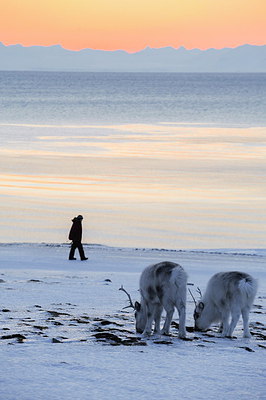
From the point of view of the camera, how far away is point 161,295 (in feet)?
42.2

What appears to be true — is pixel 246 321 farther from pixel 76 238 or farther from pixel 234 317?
pixel 76 238

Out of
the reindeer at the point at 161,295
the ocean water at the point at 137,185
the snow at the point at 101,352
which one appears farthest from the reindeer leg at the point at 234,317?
the ocean water at the point at 137,185

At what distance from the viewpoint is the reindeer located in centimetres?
1266

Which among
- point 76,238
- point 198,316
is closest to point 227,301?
point 198,316

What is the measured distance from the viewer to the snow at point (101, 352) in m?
9.80

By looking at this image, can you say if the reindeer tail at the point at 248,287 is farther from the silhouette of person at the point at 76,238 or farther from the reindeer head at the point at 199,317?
the silhouette of person at the point at 76,238

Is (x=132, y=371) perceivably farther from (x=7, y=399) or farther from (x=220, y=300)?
(x=220, y=300)

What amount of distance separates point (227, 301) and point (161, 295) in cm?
114

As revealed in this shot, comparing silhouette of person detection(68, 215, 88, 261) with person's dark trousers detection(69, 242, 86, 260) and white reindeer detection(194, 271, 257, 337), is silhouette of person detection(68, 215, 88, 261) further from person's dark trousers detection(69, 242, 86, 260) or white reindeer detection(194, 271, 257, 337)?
white reindeer detection(194, 271, 257, 337)

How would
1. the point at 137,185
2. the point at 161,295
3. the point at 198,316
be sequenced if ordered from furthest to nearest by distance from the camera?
the point at 137,185 → the point at 198,316 → the point at 161,295

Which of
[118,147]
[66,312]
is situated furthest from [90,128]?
[66,312]

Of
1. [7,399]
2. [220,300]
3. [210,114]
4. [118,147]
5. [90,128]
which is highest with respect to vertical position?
[210,114]

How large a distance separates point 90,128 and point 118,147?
25054 mm

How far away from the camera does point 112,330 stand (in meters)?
13.2
